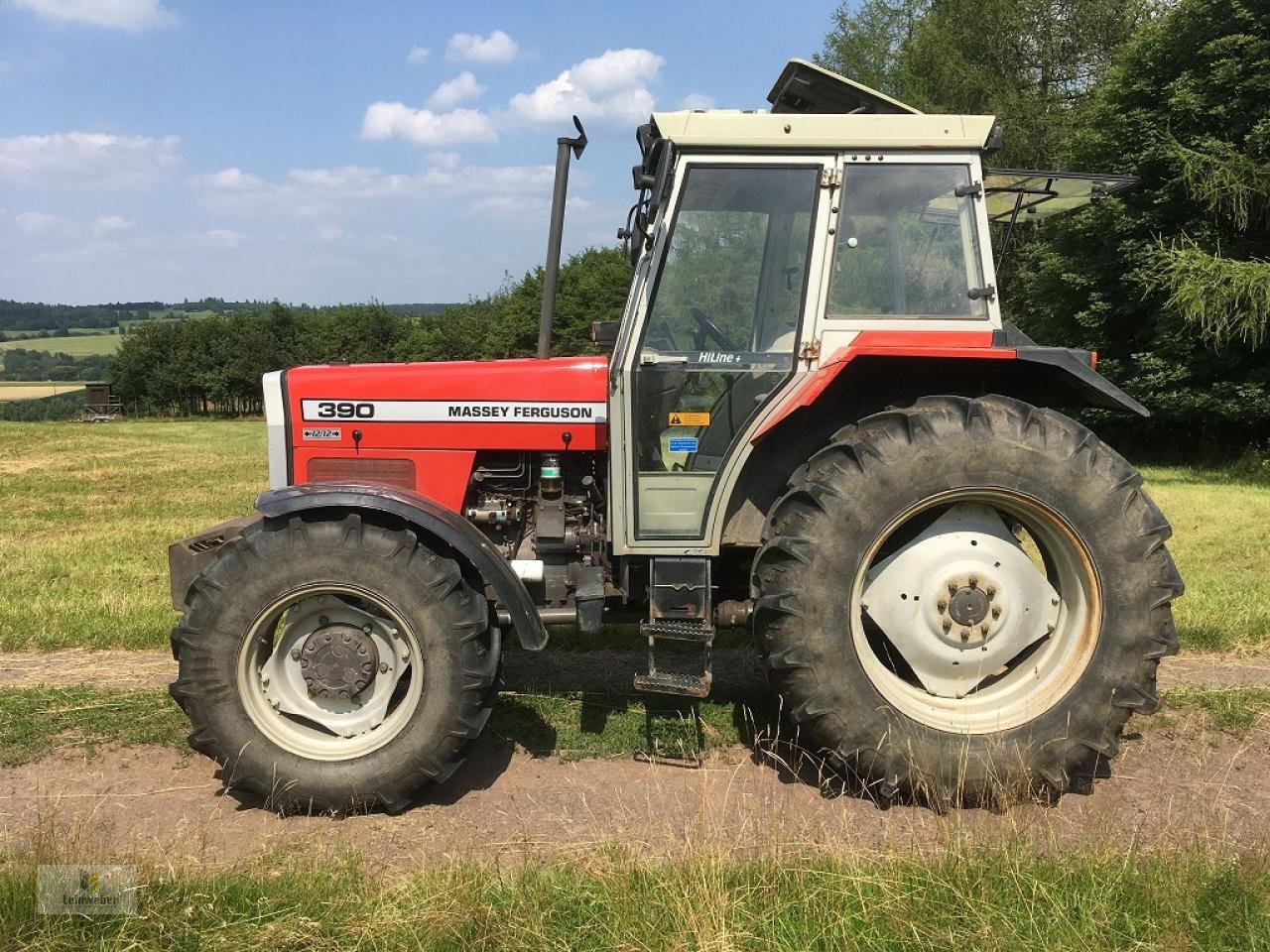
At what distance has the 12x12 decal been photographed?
14.3 ft

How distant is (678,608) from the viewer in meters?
4.00

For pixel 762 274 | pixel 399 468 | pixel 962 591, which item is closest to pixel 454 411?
pixel 399 468

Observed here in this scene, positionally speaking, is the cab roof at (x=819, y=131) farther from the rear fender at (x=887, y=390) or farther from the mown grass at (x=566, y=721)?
the mown grass at (x=566, y=721)

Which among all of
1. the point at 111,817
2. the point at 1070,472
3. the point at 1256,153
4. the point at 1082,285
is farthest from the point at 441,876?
the point at 1082,285

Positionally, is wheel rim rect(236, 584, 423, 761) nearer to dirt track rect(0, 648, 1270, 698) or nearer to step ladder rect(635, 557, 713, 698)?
step ladder rect(635, 557, 713, 698)

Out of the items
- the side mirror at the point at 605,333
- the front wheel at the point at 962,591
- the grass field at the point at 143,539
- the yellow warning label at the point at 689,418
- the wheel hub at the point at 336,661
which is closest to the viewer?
the front wheel at the point at 962,591

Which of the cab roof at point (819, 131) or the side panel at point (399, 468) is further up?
the cab roof at point (819, 131)

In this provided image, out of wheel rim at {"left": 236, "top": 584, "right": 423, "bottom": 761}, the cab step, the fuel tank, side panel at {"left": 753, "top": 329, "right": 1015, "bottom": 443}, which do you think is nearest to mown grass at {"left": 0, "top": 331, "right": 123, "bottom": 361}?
the fuel tank

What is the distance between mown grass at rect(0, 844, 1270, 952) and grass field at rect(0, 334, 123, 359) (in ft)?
274

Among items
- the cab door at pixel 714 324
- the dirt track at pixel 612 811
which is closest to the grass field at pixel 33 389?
the dirt track at pixel 612 811

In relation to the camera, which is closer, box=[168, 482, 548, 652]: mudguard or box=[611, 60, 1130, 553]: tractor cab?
box=[168, 482, 548, 652]: mudguard

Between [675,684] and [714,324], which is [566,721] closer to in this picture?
[675,684]

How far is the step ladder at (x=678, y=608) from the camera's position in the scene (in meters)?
3.91

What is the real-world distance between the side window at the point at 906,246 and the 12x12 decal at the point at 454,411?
4.17ft
